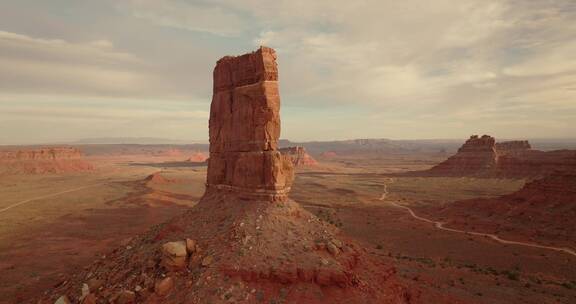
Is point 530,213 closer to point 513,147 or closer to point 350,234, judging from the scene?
point 350,234

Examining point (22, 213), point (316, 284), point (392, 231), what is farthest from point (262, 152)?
point (22, 213)

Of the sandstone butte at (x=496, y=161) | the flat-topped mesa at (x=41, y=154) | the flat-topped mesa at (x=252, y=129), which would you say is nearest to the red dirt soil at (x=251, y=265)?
the flat-topped mesa at (x=252, y=129)

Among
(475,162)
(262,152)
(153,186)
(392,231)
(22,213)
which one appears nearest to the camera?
(262,152)

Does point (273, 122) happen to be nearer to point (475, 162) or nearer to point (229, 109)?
point (229, 109)

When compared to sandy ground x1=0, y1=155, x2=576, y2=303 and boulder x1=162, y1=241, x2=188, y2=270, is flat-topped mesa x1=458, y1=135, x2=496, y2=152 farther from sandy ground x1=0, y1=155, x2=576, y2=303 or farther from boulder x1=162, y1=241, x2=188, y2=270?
boulder x1=162, y1=241, x2=188, y2=270

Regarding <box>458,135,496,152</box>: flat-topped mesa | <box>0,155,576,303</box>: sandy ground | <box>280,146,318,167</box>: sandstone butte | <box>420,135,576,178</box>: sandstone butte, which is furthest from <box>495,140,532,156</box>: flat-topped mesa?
<box>280,146,318,167</box>: sandstone butte

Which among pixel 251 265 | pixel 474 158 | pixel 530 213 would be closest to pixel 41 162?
pixel 251 265
